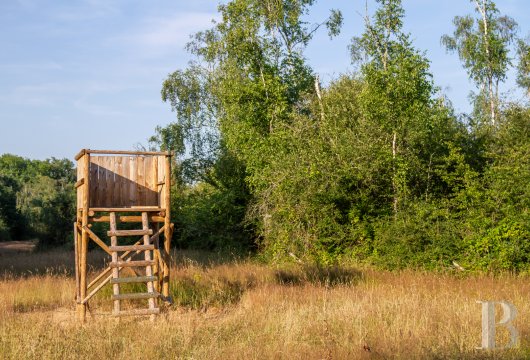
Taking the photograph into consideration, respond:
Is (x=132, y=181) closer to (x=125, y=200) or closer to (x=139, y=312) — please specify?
(x=125, y=200)

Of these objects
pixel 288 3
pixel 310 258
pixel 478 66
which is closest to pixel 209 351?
pixel 310 258

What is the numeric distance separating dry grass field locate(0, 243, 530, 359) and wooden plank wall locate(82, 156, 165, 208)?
2409 millimetres

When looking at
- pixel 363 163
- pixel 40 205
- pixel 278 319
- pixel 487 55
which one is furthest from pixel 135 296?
pixel 40 205

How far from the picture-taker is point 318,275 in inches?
668

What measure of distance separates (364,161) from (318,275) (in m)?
4.70

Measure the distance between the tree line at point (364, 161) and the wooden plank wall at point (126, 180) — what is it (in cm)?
673

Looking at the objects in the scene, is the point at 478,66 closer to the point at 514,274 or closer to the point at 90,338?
the point at 514,274

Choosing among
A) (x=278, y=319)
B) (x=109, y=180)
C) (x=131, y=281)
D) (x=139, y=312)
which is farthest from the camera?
(x=109, y=180)

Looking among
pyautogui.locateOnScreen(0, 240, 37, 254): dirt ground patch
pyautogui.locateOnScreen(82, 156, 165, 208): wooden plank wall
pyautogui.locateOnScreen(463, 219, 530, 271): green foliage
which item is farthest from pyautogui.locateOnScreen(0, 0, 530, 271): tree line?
pyautogui.locateOnScreen(0, 240, 37, 254): dirt ground patch

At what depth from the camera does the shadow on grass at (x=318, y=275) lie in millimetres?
16141

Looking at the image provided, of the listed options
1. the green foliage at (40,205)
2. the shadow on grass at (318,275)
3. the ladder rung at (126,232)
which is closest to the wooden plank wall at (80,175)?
the ladder rung at (126,232)

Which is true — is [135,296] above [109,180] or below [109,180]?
below

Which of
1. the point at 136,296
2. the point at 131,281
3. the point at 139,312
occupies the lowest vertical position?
the point at 139,312

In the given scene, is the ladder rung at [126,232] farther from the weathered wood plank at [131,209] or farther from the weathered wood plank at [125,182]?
the weathered wood plank at [125,182]
